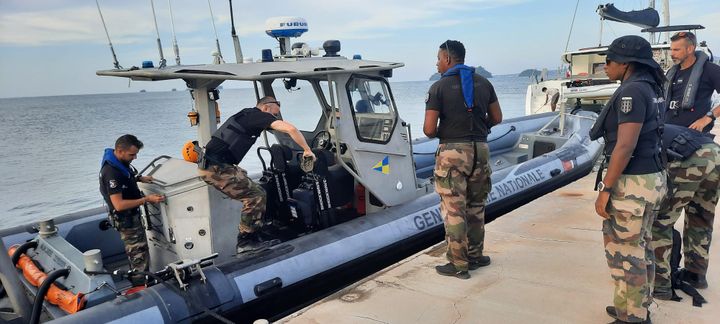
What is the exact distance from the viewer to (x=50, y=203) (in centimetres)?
1118

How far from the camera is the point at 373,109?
4.44 metres

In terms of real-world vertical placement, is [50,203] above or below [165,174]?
below

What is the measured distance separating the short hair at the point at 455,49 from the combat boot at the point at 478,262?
55.8 inches

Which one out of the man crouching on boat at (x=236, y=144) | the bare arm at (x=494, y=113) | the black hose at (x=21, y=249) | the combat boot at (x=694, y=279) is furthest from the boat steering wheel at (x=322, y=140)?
the combat boot at (x=694, y=279)

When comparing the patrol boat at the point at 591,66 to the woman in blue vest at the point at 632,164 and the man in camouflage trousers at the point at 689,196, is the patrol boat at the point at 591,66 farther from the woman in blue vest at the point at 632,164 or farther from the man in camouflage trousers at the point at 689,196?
the woman in blue vest at the point at 632,164

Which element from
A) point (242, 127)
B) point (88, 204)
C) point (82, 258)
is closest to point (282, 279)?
point (242, 127)

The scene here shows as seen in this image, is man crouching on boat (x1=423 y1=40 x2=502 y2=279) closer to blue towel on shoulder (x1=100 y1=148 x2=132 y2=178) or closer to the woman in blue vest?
the woman in blue vest

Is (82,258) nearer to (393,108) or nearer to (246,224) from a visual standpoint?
(246,224)

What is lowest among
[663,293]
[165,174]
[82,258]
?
[663,293]

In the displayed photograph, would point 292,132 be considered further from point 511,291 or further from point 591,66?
Result: point 591,66

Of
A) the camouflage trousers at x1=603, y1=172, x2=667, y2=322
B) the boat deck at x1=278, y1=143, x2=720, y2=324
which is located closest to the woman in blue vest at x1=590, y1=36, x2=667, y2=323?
the camouflage trousers at x1=603, y1=172, x2=667, y2=322

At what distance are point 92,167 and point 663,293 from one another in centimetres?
1616

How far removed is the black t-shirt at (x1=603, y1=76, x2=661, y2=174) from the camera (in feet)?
7.22

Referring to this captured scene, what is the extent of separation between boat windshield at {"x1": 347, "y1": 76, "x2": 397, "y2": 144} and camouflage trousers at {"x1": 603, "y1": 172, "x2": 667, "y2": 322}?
2.26m
